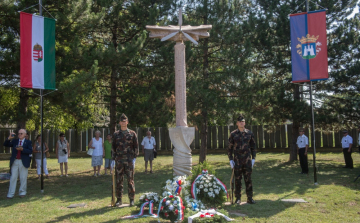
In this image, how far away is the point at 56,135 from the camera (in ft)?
72.2

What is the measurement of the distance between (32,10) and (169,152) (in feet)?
42.2

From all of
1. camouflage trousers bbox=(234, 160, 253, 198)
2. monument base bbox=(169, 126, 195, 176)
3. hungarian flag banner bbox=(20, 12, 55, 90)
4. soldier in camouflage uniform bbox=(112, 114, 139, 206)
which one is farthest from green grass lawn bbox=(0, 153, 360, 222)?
hungarian flag banner bbox=(20, 12, 55, 90)

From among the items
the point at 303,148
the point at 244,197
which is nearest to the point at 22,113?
the point at 244,197

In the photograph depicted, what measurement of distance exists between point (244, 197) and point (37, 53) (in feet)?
24.8

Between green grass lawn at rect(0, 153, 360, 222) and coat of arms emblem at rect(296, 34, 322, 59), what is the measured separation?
4.24 metres

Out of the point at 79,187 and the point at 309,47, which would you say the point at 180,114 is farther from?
the point at 309,47

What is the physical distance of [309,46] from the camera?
33.3 ft

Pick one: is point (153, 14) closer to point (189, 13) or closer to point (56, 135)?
point (189, 13)

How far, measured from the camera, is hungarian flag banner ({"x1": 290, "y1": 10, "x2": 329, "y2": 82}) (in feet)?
32.9

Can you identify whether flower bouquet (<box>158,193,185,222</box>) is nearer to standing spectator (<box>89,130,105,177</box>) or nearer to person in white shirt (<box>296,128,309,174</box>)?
standing spectator (<box>89,130,105,177</box>)

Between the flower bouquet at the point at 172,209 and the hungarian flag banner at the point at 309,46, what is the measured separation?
6470 millimetres

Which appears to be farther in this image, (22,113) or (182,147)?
(22,113)

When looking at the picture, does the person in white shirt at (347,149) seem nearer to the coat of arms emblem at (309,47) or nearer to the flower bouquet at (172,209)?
the coat of arms emblem at (309,47)

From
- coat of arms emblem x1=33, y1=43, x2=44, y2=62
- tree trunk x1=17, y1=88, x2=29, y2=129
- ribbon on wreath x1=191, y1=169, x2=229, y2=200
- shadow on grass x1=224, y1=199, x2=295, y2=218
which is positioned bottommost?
shadow on grass x1=224, y1=199, x2=295, y2=218
